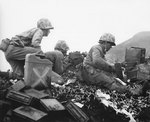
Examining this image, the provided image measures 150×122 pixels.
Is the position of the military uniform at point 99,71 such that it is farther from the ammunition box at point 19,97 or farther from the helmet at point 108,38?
the ammunition box at point 19,97

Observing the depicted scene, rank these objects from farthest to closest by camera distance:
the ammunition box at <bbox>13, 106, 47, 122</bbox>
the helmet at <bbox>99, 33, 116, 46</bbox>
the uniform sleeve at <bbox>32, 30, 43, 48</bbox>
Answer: the helmet at <bbox>99, 33, 116, 46</bbox> → the uniform sleeve at <bbox>32, 30, 43, 48</bbox> → the ammunition box at <bbox>13, 106, 47, 122</bbox>

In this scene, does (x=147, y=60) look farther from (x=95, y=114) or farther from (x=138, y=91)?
(x=95, y=114)

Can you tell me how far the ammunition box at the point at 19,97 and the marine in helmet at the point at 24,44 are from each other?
2278 mm

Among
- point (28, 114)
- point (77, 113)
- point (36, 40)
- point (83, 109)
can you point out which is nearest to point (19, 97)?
point (28, 114)

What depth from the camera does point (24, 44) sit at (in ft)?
27.6

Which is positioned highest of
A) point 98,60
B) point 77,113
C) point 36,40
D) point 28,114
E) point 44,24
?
point 44,24

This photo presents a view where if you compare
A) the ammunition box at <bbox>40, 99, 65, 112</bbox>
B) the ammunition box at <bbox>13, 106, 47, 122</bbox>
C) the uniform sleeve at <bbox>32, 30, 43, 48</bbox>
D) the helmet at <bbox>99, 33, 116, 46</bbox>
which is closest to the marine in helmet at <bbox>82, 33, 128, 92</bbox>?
the helmet at <bbox>99, 33, 116, 46</bbox>

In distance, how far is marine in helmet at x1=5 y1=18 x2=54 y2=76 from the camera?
26.1 feet

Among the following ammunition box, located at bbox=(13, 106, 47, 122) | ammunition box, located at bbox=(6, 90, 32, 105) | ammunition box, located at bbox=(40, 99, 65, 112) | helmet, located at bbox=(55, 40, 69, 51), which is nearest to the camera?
ammunition box, located at bbox=(13, 106, 47, 122)

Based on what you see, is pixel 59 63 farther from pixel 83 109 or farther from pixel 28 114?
pixel 28 114

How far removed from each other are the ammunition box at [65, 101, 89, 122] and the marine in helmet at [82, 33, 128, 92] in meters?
2.85

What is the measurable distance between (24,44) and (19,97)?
2.98 metres

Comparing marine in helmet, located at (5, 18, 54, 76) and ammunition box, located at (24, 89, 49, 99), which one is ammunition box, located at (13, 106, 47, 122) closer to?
ammunition box, located at (24, 89, 49, 99)

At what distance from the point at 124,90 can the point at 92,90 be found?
1.04 meters
